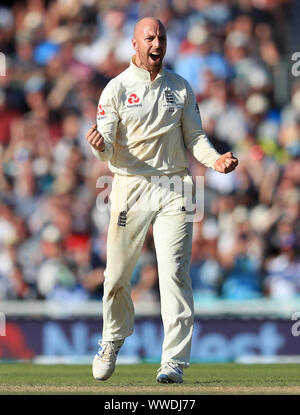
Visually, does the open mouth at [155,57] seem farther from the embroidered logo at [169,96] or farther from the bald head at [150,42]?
the embroidered logo at [169,96]

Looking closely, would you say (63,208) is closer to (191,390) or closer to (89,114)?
(89,114)

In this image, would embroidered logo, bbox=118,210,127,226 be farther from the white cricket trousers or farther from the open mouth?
the open mouth

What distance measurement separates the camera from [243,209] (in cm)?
1254

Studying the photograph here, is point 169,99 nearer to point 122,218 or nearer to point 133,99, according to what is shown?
point 133,99

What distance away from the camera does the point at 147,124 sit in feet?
23.3

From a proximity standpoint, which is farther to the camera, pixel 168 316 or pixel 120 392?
pixel 168 316

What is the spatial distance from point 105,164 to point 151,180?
5.91m

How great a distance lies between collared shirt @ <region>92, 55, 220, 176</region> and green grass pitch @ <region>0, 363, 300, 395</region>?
148 centimetres

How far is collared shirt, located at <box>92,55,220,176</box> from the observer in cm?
711

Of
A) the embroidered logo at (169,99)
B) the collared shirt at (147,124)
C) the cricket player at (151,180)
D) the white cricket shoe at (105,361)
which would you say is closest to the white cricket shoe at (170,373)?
the cricket player at (151,180)

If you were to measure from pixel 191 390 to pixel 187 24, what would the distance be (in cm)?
908

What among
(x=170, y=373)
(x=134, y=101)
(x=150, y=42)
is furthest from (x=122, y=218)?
(x=150, y=42)

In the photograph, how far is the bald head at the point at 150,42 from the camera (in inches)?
277
